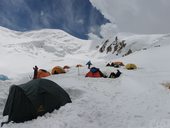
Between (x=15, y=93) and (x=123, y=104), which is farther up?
(x=15, y=93)

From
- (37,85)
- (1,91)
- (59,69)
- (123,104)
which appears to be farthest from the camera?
(59,69)

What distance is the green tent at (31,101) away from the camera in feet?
38.1

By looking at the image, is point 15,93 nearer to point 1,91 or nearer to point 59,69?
point 1,91

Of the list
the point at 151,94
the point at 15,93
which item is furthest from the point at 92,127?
the point at 151,94

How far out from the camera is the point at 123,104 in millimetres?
13742

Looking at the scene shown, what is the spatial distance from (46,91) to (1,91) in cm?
620

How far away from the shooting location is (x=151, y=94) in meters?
16.1

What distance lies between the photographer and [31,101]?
11.8 m

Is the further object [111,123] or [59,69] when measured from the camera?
[59,69]

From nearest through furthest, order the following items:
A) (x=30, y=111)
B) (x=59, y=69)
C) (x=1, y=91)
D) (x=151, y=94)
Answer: (x=30, y=111) → (x=151, y=94) → (x=1, y=91) → (x=59, y=69)

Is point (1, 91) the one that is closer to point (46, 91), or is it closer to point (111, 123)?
point (46, 91)

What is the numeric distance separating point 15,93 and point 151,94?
312 inches

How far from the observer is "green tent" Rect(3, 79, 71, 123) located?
11.6m

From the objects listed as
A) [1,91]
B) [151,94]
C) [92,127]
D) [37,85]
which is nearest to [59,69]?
[1,91]
